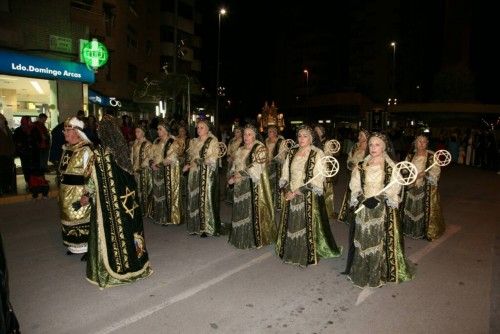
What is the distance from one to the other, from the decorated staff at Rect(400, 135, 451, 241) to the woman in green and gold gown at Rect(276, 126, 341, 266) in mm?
2355

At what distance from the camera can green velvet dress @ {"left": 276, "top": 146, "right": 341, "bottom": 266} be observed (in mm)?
5566

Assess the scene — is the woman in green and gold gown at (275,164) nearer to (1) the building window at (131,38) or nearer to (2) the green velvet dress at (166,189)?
(2) the green velvet dress at (166,189)

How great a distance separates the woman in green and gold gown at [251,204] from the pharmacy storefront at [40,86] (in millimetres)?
10416

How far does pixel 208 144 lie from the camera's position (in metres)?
7.20

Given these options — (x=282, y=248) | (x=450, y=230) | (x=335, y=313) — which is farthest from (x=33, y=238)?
(x=450, y=230)

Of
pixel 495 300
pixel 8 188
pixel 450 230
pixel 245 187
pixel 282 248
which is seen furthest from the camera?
pixel 8 188

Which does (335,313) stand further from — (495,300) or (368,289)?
(495,300)

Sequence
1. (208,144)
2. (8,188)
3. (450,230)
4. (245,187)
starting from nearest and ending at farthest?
(245,187), (208,144), (450,230), (8,188)

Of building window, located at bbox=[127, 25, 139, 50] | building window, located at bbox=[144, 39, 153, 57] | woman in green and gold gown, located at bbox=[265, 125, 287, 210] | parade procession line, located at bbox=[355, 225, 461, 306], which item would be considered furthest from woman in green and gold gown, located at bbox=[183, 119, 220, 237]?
building window, located at bbox=[144, 39, 153, 57]

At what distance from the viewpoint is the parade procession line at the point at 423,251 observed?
478cm

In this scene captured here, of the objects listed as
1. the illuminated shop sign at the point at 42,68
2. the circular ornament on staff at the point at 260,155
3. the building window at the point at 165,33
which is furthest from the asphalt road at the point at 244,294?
the building window at the point at 165,33

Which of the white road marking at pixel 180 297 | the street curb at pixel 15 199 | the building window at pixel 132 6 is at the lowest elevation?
the white road marking at pixel 180 297

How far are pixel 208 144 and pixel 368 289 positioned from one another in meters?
3.58

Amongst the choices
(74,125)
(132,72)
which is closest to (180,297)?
(74,125)
